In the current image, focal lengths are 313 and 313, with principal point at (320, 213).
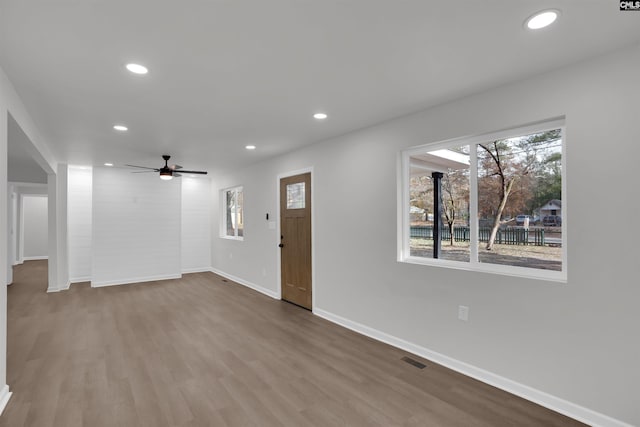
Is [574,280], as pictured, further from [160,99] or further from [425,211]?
[160,99]

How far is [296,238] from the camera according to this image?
16.5 ft

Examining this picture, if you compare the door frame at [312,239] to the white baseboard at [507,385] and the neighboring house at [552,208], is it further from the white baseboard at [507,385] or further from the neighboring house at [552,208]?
the neighboring house at [552,208]

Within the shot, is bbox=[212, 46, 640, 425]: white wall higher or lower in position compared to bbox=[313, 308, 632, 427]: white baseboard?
higher

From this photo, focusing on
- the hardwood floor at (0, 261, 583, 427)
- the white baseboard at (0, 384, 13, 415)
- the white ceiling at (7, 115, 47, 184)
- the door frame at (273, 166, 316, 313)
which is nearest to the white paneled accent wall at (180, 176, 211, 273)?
the white ceiling at (7, 115, 47, 184)

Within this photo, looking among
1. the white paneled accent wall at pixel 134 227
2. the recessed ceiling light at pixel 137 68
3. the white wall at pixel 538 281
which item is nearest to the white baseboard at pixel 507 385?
the white wall at pixel 538 281

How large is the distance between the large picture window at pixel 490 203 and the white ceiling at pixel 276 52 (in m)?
0.53

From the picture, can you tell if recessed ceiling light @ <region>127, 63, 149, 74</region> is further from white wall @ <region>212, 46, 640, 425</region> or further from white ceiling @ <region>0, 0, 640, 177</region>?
white wall @ <region>212, 46, 640, 425</region>

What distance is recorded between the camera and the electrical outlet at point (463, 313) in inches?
112

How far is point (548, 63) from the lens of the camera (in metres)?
2.24

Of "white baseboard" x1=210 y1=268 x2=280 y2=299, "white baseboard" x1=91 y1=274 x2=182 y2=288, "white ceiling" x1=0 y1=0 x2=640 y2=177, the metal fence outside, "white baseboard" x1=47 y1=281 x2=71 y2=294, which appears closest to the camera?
"white ceiling" x1=0 y1=0 x2=640 y2=177

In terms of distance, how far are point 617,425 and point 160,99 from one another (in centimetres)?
427

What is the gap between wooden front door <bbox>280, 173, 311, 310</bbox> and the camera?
4.81m

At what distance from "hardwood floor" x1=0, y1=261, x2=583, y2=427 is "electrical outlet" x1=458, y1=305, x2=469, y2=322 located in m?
0.50

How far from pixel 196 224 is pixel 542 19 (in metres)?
7.81
